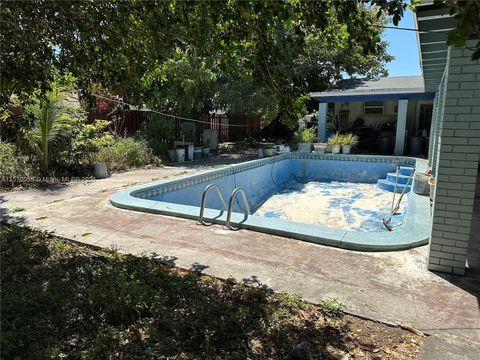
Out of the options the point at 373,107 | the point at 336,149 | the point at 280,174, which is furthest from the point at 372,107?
the point at 280,174

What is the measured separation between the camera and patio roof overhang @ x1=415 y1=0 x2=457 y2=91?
3446 mm

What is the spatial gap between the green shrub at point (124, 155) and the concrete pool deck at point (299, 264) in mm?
4819

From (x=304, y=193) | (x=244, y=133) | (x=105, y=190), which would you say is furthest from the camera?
(x=244, y=133)

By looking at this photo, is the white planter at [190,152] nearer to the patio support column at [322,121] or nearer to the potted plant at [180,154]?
the potted plant at [180,154]

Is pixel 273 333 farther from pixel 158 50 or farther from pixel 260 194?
pixel 260 194

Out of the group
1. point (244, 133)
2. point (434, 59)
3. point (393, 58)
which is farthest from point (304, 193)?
point (393, 58)

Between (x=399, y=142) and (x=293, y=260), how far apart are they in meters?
13.2

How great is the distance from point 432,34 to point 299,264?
144 inches

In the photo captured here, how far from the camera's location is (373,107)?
19.0m

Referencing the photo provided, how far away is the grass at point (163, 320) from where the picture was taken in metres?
2.42

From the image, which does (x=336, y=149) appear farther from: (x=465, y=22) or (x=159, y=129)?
(x=465, y=22)

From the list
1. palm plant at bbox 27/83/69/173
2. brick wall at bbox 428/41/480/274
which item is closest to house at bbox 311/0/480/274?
brick wall at bbox 428/41/480/274

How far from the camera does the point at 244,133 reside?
932 inches

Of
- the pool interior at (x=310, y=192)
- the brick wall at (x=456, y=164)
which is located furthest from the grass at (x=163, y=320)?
the pool interior at (x=310, y=192)
